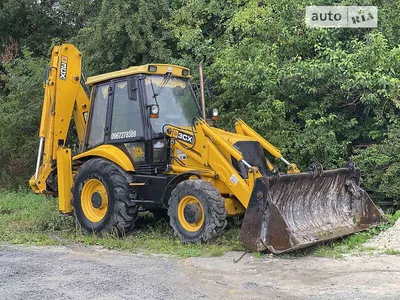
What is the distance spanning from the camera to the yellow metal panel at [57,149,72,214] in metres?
9.01

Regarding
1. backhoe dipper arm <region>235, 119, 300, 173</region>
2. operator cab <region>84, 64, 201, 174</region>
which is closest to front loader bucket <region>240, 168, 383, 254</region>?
backhoe dipper arm <region>235, 119, 300, 173</region>

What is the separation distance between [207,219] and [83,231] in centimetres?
255

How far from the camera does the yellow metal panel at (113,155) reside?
27.3 ft

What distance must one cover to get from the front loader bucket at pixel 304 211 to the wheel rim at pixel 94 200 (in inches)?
107

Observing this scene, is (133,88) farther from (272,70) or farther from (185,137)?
(272,70)

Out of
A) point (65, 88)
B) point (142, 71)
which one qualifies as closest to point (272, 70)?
point (142, 71)

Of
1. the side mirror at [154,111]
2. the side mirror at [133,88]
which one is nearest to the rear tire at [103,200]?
the side mirror at [154,111]

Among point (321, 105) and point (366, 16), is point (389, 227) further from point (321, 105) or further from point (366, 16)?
point (366, 16)

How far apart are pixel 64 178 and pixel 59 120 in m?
1.06

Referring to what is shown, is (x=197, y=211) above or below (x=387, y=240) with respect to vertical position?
above

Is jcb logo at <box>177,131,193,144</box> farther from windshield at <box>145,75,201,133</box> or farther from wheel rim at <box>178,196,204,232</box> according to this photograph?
wheel rim at <box>178,196,204,232</box>

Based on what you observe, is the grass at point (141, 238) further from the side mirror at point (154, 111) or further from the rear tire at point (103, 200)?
the side mirror at point (154, 111)

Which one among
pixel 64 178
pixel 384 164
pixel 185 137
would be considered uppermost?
pixel 185 137

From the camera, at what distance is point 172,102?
8.54m
